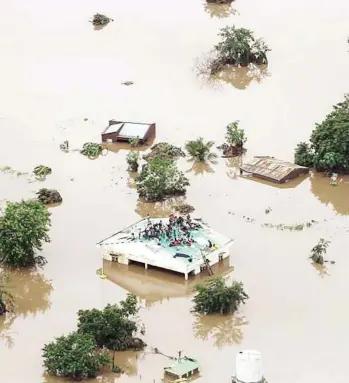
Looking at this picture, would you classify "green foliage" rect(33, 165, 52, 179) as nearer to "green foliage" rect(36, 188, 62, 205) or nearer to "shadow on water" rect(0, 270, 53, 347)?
"green foliage" rect(36, 188, 62, 205)

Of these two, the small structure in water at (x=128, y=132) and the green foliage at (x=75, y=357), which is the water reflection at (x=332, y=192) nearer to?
the small structure in water at (x=128, y=132)

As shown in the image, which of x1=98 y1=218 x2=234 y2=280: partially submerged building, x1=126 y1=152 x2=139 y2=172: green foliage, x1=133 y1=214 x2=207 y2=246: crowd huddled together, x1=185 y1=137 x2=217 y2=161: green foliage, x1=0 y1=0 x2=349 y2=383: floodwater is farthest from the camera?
x1=185 y1=137 x2=217 y2=161: green foliage

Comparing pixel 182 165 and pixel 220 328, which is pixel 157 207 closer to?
pixel 182 165

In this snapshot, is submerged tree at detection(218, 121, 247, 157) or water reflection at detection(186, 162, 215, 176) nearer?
water reflection at detection(186, 162, 215, 176)

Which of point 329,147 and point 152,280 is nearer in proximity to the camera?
point 152,280

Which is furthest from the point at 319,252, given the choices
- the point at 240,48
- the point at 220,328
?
the point at 240,48

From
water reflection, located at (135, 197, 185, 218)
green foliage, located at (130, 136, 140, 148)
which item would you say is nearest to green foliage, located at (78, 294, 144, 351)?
water reflection, located at (135, 197, 185, 218)

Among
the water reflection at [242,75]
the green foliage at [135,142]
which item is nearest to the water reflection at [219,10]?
the water reflection at [242,75]
